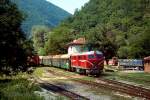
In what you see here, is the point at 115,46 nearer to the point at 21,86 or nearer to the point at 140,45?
the point at 140,45

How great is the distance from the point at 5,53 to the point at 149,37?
45700mm

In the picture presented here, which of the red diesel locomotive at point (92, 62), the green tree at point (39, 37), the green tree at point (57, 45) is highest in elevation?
the green tree at point (39, 37)

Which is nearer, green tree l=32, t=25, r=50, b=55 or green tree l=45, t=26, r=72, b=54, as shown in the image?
green tree l=45, t=26, r=72, b=54

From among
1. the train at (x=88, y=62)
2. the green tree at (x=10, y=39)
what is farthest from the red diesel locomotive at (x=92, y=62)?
the green tree at (x=10, y=39)

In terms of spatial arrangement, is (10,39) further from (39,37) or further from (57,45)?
(39,37)

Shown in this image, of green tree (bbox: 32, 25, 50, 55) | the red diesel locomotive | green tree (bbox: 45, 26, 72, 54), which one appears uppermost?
green tree (bbox: 32, 25, 50, 55)

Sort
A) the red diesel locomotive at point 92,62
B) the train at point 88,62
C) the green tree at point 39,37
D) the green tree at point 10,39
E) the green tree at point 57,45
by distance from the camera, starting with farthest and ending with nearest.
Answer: the green tree at point 39,37
the green tree at point 57,45
the train at point 88,62
the red diesel locomotive at point 92,62
the green tree at point 10,39

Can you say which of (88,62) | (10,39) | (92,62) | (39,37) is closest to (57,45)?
(39,37)

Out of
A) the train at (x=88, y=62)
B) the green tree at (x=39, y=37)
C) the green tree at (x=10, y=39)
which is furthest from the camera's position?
the green tree at (x=39, y=37)

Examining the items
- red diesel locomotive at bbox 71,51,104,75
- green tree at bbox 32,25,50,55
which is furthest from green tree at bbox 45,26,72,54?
red diesel locomotive at bbox 71,51,104,75

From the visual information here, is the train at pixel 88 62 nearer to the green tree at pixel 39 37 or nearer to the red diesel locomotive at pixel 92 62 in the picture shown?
the red diesel locomotive at pixel 92 62

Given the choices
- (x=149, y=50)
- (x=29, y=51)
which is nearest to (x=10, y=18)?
(x=29, y=51)

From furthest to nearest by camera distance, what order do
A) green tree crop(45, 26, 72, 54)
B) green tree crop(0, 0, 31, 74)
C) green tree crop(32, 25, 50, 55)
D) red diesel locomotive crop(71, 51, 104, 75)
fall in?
1. green tree crop(32, 25, 50, 55)
2. green tree crop(45, 26, 72, 54)
3. red diesel locomotive crop(71, 51, 104, 75)
4. green tree crop(0, 0, 31, 74)

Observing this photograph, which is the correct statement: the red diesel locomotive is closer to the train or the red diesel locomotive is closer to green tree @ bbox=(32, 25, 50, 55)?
the train
